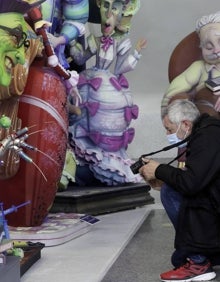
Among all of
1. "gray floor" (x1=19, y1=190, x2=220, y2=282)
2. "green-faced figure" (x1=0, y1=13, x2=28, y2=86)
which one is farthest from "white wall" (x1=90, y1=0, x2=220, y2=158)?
"green-faced figure" (x1=0, y1=13, x2=28, y2=86)

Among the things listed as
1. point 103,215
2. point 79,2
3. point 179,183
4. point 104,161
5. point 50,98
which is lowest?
point 103,215

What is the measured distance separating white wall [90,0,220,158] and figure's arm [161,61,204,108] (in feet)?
5.64

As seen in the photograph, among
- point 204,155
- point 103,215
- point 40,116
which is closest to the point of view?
point 204,155

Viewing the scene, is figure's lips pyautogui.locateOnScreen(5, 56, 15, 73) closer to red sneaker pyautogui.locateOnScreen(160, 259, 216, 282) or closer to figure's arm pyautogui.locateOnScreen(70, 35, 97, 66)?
red sneaker pyautogui.locateOnScreen(160, 259, 216, 282)

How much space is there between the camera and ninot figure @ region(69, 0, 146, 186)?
11.6 ft

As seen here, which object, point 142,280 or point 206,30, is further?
point 206,30

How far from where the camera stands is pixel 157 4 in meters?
5.36

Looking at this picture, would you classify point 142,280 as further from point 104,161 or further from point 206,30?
point 206,30

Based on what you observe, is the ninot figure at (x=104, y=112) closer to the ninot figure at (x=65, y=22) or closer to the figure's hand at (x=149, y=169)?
the ninot figure at (x=65, y=22)

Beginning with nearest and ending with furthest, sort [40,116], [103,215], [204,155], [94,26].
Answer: [204,155] → [40,116] → [103,215] → [94,26]

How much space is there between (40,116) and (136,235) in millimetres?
711

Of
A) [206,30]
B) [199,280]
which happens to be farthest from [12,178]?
[206,30]

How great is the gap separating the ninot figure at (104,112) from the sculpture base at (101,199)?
0.08 metres

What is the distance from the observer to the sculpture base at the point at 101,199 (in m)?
3.39
